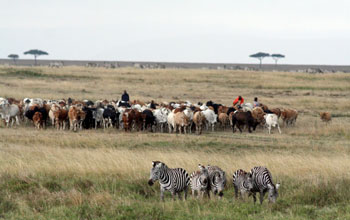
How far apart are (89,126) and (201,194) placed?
1536cm

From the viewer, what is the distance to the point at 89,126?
24.8 metres

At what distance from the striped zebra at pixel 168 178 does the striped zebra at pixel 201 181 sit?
0.71 feet

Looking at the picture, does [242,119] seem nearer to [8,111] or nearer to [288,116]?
[288,116]

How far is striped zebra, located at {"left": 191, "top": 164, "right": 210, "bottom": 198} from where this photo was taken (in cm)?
991

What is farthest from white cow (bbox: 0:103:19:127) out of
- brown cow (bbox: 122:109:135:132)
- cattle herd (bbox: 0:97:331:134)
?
brown cow (bbox: 122:109:135:132)

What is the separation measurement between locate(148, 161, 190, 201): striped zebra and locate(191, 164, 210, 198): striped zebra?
0.22 meters

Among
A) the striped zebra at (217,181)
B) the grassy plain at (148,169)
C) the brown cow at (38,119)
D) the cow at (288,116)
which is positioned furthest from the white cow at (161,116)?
the striped zebra at (217,181)

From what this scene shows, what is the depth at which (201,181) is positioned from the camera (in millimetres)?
9953

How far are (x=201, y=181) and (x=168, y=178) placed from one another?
2.23 feet


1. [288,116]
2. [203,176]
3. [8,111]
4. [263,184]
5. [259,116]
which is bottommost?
[288,116]

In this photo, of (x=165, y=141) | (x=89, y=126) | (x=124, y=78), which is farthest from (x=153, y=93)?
(x=165, y=141)

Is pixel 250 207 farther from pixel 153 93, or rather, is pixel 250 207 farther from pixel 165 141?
pixel 153 93

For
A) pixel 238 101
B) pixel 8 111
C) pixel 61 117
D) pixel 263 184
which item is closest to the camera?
pixel 263 184

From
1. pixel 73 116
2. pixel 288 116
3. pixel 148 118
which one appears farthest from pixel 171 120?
pixel 288 116
